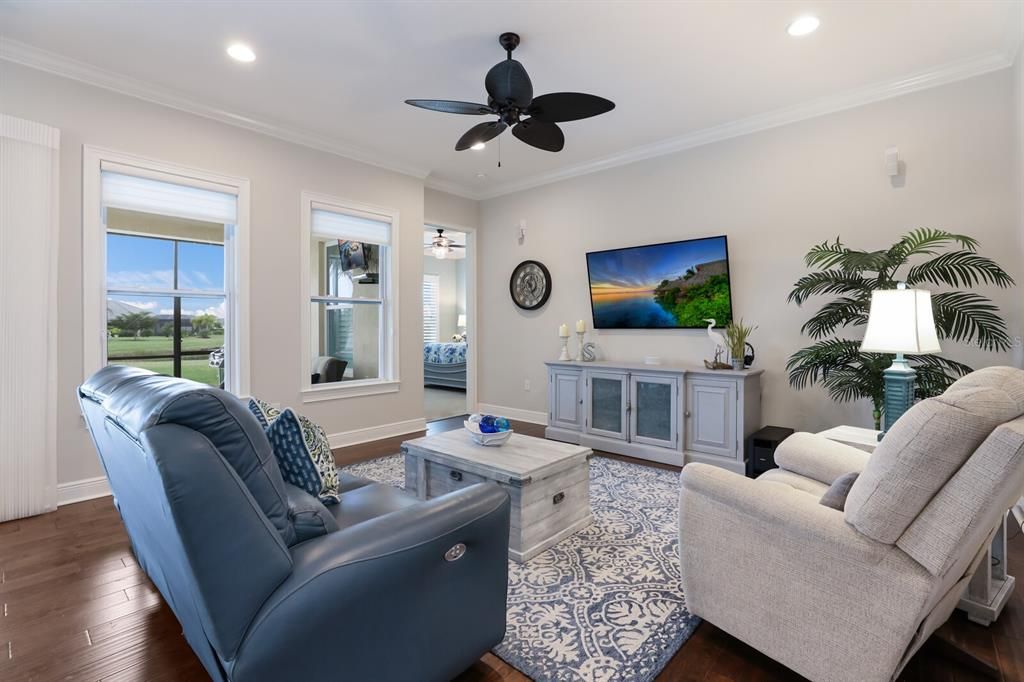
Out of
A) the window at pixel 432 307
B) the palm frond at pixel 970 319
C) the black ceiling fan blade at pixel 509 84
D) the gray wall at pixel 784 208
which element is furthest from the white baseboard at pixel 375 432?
the window at pixel 432 307

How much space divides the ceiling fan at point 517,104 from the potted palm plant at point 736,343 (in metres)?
2.13

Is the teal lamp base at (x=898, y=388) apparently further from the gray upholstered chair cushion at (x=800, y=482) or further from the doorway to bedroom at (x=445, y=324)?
the doorway to bedroom at (x=445, y=324)

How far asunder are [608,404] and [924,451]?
10.7ft

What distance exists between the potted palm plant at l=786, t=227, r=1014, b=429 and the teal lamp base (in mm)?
400

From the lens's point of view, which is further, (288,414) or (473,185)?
(473,185)

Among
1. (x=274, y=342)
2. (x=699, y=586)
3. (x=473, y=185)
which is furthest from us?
(x=473, y=185)

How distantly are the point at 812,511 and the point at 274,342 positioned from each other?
401cm

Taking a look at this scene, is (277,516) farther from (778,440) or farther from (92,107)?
(92,107)

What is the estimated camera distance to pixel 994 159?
3.11m

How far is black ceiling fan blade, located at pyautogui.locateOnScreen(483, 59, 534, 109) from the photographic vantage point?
2705mm

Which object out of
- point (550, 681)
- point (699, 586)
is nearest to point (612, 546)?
point (699, 586)

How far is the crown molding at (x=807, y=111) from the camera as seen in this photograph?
3.12 metres

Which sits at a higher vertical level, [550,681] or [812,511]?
[812,511]

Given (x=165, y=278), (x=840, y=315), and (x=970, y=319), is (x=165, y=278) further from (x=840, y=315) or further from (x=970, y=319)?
(x=970, y=319)
